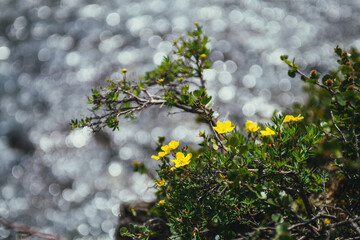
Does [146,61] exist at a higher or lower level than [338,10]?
lower

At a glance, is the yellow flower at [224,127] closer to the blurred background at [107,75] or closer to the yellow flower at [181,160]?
the yellow flower at [181,160]

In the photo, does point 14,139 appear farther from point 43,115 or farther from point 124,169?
point 124,169

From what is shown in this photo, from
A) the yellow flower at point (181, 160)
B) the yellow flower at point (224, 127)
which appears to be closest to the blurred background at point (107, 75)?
the yellow flower at point (181, 160)

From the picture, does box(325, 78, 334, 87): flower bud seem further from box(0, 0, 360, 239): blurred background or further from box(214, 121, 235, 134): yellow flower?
box(0, 0, 360, 239): blurred background

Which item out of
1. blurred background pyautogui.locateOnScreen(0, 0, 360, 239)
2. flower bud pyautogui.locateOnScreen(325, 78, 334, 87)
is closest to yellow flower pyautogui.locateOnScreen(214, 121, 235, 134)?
flower bud pyautogui.locateOnScreen(325, 78, 334, 87)

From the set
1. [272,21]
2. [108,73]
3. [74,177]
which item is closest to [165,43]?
[108,73]

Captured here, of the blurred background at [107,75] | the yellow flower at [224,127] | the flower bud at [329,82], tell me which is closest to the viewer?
the flower bud at [329,82]

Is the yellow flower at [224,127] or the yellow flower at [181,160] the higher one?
the yellow flower at [224,127]

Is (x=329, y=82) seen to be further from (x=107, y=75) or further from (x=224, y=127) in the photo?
(x=107, y=75)
